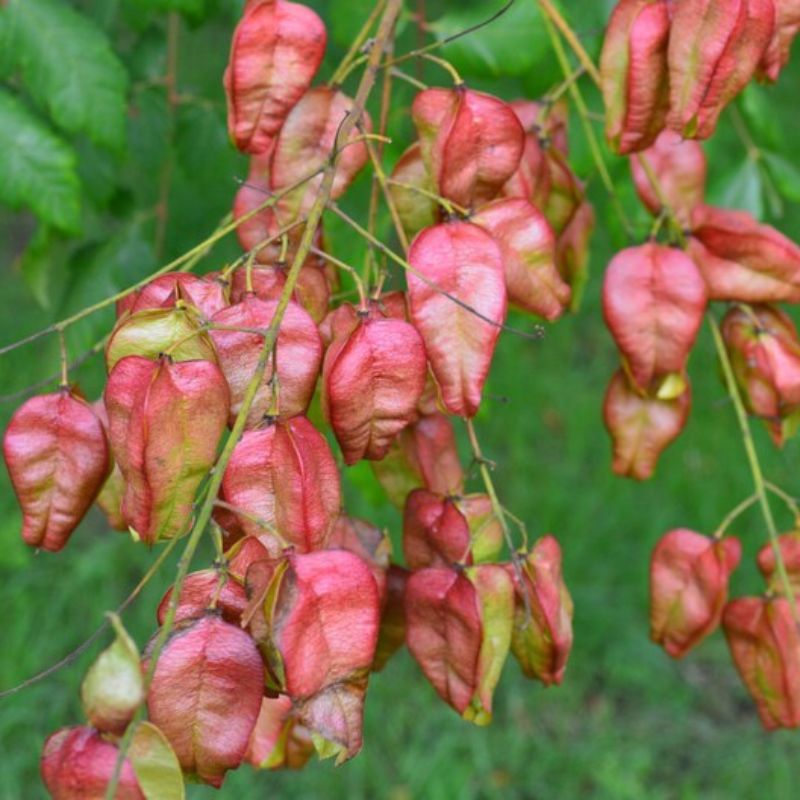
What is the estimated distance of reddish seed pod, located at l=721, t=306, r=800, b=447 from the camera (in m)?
1.11

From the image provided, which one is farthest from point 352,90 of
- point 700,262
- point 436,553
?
point 436,553

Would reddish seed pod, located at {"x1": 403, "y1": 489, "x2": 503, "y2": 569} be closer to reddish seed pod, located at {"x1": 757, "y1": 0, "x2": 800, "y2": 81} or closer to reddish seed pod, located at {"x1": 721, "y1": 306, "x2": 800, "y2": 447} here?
reddish seed pod, located at {"x1": 721, "y1": 306, "x2": 800, "y2": 447}

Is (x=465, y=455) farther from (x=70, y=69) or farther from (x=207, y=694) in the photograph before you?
(x=207, y=694)

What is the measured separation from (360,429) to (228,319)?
109 millimetres

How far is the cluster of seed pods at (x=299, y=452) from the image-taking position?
0.74 meters

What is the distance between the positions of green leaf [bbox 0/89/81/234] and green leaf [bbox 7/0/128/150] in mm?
31

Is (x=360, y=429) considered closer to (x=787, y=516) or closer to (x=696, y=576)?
(x=696, y=576)

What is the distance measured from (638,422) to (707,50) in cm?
33

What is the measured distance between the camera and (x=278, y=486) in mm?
781

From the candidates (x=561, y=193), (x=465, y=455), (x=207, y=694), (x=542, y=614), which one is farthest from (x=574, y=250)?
(x=465, y=455)

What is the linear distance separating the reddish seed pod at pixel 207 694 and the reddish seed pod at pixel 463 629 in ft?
0.68

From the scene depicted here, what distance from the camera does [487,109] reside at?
0.95 m

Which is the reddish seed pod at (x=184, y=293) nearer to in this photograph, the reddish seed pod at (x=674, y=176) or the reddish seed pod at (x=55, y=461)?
the reddish seed pod at (x=55, y=461)

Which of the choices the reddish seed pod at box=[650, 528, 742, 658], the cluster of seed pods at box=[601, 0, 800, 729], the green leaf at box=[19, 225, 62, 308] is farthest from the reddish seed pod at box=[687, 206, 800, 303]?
the green leaf at box=[19, 225, 62, 308]
